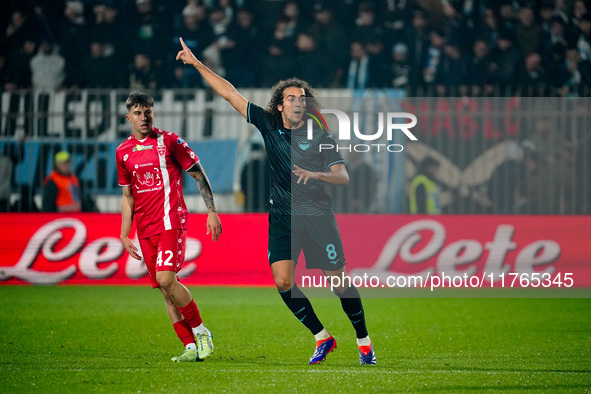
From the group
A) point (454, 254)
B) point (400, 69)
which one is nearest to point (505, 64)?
point (400, 69)

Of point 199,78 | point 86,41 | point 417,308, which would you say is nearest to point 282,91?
point 417,308

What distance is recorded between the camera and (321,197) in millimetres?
6797

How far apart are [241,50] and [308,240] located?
922cm

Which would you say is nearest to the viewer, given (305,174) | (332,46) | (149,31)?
(305,174)

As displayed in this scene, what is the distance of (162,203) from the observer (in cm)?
680

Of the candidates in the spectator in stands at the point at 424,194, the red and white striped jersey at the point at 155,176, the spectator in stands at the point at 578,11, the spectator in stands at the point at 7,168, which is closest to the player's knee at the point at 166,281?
the red and white striped jersey at the point at 155,176

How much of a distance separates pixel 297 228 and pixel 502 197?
7.19m

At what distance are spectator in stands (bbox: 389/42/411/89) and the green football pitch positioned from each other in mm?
4681

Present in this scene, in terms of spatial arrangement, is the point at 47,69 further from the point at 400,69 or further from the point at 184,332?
the point at 184,332

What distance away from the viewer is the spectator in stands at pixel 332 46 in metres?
15.1

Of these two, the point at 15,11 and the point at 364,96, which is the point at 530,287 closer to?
the point at 364,96

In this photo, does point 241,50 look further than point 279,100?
Yes

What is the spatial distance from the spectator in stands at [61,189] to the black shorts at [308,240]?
24.0ft

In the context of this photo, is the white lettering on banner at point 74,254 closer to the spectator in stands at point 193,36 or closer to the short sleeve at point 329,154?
the spectator in stands at point 193,36
